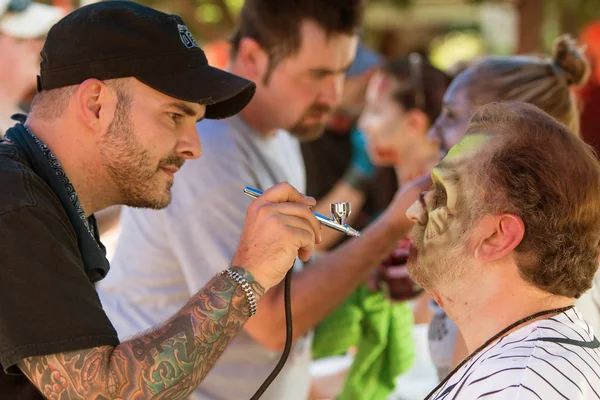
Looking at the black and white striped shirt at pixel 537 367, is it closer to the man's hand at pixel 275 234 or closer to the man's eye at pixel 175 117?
the man's hand at pixel 275 234

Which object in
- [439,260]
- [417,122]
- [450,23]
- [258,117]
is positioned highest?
[258,117]

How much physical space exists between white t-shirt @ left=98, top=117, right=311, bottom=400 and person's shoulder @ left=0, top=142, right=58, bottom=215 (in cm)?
84

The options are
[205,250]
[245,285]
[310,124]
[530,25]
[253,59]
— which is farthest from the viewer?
[530,25]

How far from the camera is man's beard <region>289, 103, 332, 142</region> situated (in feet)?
9.86

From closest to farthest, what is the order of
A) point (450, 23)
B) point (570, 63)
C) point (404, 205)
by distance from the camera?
1. point (404, 205)
2. point (570, 63)
3. point (450, 23)

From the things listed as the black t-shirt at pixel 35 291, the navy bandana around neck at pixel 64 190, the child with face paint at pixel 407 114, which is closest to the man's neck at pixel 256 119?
the navy bandana around neck at pixel 64 190

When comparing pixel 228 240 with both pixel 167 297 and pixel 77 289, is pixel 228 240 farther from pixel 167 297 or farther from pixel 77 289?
pixel 77 289

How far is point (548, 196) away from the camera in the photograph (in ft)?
5.67

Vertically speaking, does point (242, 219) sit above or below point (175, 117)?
below

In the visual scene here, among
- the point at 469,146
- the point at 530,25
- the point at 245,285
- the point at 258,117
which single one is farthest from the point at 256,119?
the point at 530,25

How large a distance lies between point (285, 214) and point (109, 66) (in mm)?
527

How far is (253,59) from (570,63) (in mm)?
1144

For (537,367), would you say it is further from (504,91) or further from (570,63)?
(570,63)

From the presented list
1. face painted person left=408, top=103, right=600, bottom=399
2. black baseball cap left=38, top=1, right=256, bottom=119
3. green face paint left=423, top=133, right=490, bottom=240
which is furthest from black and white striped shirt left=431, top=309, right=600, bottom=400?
black baseball cap left=38, top=1, right=256, bottom=119
